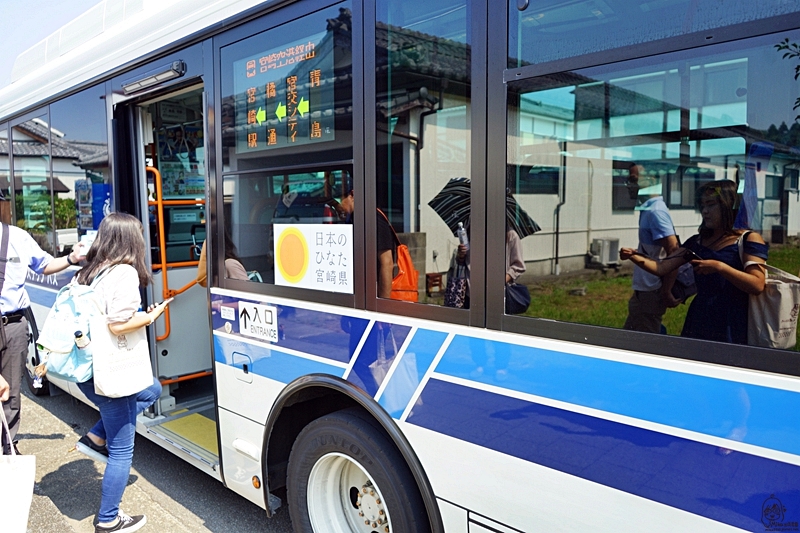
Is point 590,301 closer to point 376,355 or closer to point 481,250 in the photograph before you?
point 481,250

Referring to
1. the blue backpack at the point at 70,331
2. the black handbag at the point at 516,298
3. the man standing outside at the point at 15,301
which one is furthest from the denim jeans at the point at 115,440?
the black handbag at the point at 516,298

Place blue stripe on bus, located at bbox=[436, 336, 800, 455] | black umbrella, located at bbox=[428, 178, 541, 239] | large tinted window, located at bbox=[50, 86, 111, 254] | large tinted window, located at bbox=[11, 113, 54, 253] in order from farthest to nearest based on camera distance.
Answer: large tinted window, located at bbox=[11, 113, 54, 253] < large tinted window, located at bbox=[50, 86, 111, 254] < black umbrella, located at bbox=[428, 178, 541, 239] < blue stripe on bus, located at bbox=[436, 336, 800, 455]

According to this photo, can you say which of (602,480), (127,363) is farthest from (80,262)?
(602,480)

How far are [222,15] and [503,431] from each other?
100.0 inches

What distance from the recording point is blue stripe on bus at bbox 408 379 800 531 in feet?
5.07

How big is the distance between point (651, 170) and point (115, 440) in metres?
3.08

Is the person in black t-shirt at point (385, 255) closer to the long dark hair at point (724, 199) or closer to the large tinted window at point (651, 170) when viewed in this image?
the large tinted window at point (651, 170)

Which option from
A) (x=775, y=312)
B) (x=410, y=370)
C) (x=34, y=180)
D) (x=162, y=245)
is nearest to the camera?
(x=775, y=312)

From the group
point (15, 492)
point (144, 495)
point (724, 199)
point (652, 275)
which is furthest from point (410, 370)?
point (144, 495)

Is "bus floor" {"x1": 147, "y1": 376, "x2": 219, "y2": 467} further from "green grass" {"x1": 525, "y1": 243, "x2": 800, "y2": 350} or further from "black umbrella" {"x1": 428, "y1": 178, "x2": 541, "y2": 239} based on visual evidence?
"green grass" {"x1": 525, "y1": 243, "x2": 800, "y2": 350}

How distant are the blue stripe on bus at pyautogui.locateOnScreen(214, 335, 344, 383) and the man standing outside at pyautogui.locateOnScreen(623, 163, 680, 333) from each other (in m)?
1.32

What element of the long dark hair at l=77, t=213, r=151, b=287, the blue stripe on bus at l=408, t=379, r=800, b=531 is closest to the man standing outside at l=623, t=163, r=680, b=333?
the blue stripe on bus at l=408, t=379, r=800, b=531

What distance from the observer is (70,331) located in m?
3.13

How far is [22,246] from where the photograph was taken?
3.94 meters
